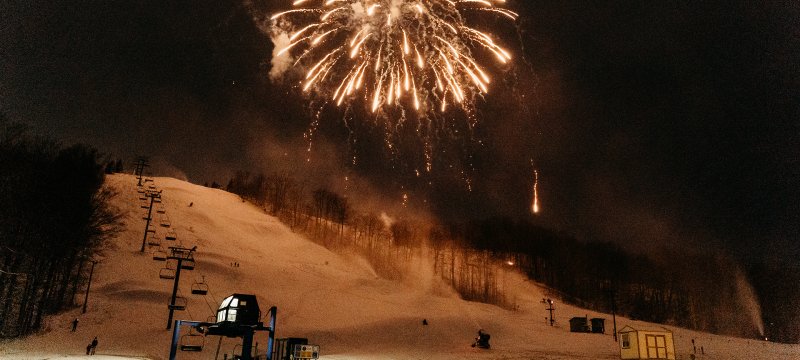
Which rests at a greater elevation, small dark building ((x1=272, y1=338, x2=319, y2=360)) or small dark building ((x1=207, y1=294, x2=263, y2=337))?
small dark building ((x1=207, y1=294, x2=263, y2=337))

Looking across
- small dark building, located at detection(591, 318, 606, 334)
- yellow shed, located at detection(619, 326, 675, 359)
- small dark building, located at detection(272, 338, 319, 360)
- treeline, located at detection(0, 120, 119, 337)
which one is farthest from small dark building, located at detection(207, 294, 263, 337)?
small dark building, located at detection(591, 318, 606, 334)

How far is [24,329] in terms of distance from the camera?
40188mm

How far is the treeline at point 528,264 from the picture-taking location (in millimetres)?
103250

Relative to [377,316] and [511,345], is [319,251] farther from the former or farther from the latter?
[511,345]

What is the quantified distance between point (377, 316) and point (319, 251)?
42.4 meters

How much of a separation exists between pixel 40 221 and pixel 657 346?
1969 inches

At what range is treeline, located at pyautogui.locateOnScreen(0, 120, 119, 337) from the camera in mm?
37188

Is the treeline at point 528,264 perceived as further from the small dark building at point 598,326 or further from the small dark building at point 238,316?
the small dark building at point 238,316

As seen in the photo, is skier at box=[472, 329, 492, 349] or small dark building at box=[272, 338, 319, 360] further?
skier at box=[472, 329, 492, 349]

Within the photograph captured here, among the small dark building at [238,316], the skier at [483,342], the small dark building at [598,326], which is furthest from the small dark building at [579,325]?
the small dark building at [238,316]

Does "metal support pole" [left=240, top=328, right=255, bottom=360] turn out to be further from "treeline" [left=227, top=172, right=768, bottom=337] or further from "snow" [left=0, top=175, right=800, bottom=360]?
"treeline" [left=227, top=172, right=768, bottom=337]

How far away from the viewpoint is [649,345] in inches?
1538

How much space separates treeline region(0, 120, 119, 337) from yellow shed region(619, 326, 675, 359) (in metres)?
45.5

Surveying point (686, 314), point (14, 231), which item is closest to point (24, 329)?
point (14, 231)
